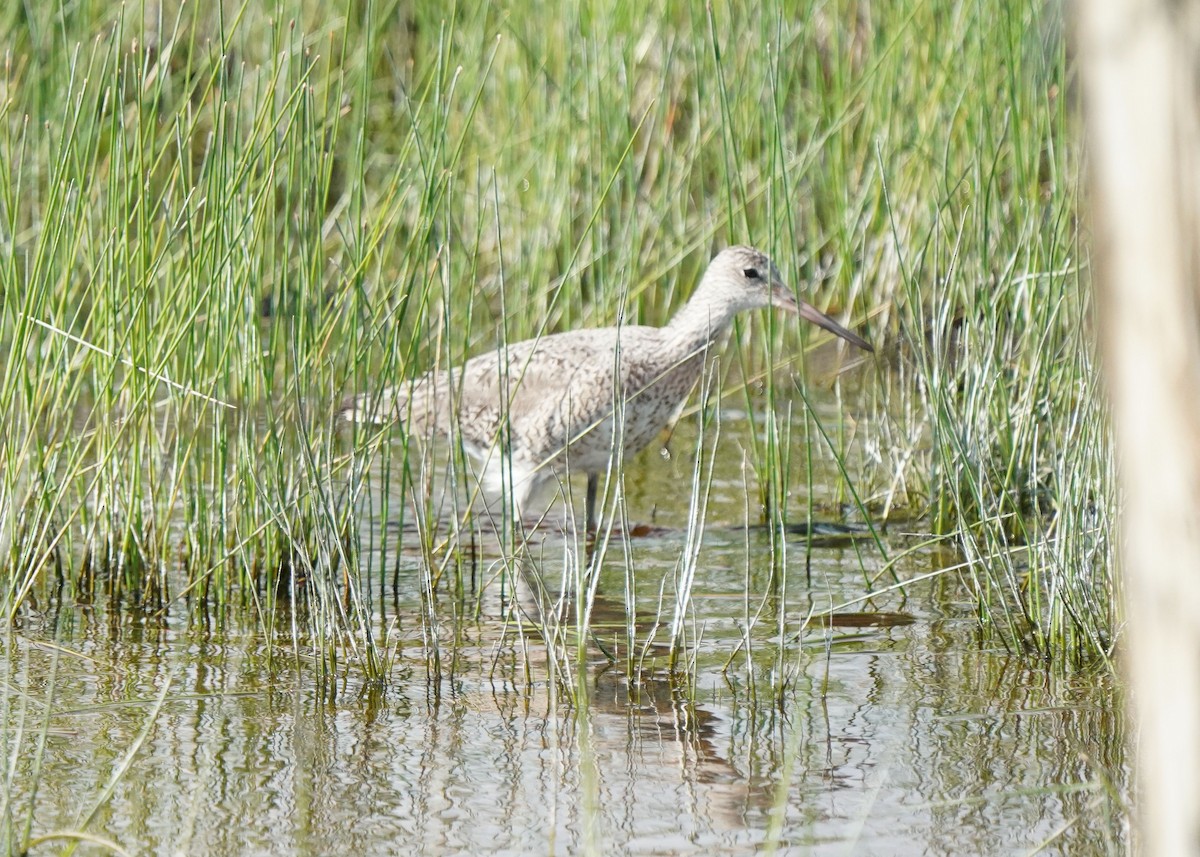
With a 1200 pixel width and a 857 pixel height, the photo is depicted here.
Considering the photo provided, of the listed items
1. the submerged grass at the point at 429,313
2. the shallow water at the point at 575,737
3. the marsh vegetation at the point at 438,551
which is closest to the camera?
the shallow water at the point at 575,737

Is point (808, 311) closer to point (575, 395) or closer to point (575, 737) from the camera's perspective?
point (575, 395)

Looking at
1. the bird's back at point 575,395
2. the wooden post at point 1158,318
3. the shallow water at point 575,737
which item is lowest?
the shallow water at point 575,737

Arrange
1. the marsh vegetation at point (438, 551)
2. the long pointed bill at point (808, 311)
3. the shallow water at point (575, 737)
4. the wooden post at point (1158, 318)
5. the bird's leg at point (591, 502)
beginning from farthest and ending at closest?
the long pointed bill at point (808, 311), the bird's leg at point (591, 502), the marsh vegetation at point (438, 551), the shallow water at point (575, 737), the wooden post at point (1158, 318)

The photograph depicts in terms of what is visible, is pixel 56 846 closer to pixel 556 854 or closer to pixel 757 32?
pixel 556 854

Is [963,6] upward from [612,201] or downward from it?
upward

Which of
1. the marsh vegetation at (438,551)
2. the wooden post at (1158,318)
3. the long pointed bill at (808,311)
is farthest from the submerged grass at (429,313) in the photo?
the wooden post at (1158,318)

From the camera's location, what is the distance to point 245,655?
3.73 m

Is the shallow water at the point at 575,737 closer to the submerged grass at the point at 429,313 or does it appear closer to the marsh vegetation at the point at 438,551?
the marsh vegetation at the point at 438,551

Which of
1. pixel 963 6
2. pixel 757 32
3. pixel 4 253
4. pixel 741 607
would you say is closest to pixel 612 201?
pixel 757 32

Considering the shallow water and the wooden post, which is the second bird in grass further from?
the wooden post

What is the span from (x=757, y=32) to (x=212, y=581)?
356cm

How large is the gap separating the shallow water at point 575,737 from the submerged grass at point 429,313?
0.11 metres

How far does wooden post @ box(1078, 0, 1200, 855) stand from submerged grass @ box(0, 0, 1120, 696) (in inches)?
57.8

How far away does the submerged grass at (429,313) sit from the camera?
3611mm
